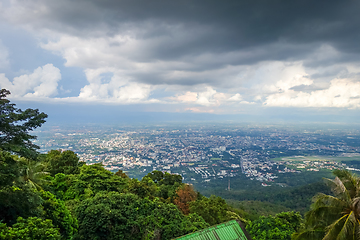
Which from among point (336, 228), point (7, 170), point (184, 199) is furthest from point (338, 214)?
point (7, 170)

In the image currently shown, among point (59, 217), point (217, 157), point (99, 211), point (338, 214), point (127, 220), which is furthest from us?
point (217, 157)

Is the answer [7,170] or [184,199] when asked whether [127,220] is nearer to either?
[7,170]

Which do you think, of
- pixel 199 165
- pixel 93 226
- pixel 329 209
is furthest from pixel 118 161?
pixel 329 209

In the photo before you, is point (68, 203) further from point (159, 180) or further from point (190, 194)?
point (159, 180)

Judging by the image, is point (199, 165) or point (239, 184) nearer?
point (239, 184)

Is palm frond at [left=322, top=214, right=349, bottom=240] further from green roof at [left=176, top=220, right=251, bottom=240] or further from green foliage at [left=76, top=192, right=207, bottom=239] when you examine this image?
green foliage at [left=76, top=192, right=207, bottom=239]

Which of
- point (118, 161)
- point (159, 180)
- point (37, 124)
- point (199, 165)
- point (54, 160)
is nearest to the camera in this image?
point (37, 124)

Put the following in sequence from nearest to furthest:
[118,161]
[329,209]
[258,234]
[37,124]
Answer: [329,209] → [37,124] → [258,234] → [118,161]
